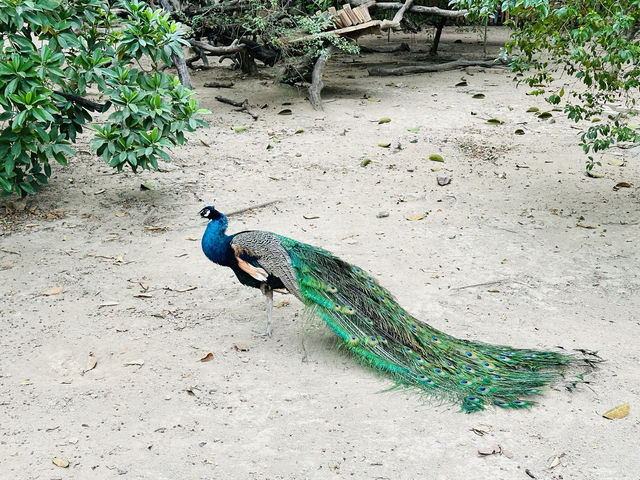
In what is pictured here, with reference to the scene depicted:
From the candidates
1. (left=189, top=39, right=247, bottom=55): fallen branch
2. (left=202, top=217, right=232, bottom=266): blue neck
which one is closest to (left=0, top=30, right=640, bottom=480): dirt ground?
(left=202, top=217, right=232, bottom=266): blue neck

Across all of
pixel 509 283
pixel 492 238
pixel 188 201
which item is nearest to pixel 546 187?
pixel 492 238

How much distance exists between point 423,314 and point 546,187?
2978 mm

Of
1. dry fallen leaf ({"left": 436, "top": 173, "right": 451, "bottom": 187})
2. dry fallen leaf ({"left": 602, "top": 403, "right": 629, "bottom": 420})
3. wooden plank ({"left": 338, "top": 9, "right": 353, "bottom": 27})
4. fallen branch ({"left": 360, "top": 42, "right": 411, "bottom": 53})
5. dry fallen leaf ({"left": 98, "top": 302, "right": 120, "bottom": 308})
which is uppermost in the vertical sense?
wooden plank ({"left": 338, "top": 9, "right": 353, "bottom": 27})

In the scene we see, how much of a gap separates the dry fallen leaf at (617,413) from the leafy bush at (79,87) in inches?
167

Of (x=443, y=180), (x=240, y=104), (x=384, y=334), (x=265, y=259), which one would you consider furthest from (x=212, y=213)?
(x=240, y=104)

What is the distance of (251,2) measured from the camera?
9.39 meters

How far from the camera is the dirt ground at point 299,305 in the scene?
331 cm

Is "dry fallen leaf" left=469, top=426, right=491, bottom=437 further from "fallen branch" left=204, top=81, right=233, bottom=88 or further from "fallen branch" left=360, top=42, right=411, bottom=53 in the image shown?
"fallen branch" left=360, top=42, right=411, bottom=53

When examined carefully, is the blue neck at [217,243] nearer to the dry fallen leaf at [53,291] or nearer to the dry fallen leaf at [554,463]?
the dry fallen leaf at [53,291]

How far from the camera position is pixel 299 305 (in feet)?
16.1

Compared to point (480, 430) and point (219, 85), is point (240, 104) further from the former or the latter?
point (480, 430)

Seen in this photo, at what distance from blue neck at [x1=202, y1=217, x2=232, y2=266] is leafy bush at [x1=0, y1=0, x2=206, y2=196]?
205 centimetres

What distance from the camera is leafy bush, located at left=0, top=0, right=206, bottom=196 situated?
18.0 feet

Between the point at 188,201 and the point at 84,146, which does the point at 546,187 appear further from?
the point at 84,146
